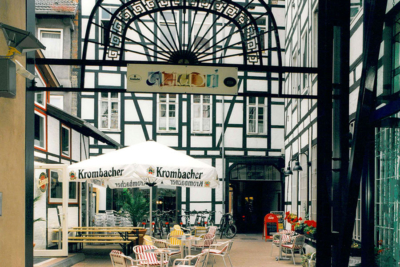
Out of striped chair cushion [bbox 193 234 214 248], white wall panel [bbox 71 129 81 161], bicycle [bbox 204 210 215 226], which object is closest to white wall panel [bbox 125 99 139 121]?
white wall panel [bbox 71 129 81 161]

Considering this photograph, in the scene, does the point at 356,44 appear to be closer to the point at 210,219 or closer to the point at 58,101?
the point at 210,219

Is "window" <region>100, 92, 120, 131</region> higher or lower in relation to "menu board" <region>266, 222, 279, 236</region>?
higher

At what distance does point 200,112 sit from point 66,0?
638cm

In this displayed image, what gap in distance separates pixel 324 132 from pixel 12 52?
255 centimetres

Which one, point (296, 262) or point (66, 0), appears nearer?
point (296, 262)

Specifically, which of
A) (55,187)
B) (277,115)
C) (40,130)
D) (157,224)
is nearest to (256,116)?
(277,115)

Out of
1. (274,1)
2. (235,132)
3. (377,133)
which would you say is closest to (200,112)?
(235,132)

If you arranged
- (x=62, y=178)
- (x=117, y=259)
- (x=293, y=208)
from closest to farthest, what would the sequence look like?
(x=117, y=259)
(x=62, y=178)
(x=293, y=208)

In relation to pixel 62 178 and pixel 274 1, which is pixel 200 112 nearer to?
pixel 274 1

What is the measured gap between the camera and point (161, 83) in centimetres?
443

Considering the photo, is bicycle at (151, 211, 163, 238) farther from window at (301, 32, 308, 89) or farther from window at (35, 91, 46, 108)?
window at (301, 32, 308, 89)

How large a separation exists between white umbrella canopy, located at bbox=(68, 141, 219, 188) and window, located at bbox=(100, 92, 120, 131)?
9.06 m

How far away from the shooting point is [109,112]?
17.9 meters

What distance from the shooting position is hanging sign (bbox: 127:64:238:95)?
14.5ft
